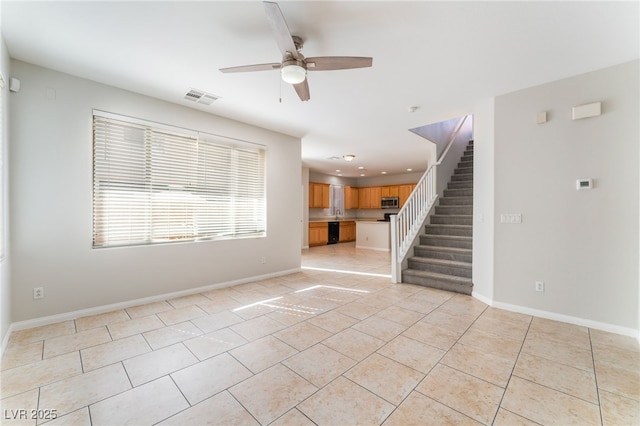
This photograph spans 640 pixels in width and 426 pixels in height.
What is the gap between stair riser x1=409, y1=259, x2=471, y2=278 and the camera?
4203 mm

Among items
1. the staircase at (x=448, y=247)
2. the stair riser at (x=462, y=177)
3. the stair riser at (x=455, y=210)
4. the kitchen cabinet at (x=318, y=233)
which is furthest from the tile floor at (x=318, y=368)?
the kitchen cabinet at (x=318, y=233)

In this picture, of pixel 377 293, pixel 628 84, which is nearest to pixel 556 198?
pixel 628 84

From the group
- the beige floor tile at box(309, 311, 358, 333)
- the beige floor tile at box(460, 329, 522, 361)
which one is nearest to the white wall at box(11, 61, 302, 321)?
the beige floor tile at box(309, 311, 358, 333)

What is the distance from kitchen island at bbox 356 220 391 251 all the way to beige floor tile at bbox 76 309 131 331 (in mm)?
6949

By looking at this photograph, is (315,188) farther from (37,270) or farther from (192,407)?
(192,407)

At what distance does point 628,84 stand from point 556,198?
4.15 feet

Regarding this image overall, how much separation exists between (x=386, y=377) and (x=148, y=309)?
9.86ft

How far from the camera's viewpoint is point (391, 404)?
1.72 metres

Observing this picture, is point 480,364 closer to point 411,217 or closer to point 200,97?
point 411,217

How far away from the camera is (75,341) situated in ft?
8.24

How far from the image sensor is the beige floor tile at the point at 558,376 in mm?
1853

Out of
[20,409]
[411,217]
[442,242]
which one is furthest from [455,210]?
[20,409]

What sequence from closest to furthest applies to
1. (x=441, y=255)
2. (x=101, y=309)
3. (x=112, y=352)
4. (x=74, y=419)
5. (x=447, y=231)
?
(x=74, y=419) → (x=112, y=352) → (x=101, y=309) → (x=441, y=255) → (x=447, y=231)

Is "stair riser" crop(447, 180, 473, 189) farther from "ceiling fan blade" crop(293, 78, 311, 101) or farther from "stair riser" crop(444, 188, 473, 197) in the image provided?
"ceiling fan blade" crop(293, 78, 311, 101)
